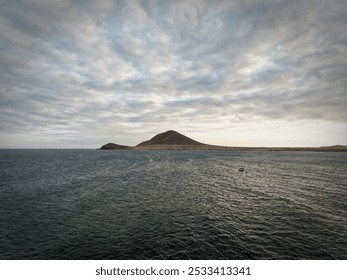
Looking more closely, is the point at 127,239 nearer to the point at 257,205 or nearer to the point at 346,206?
the point at 257,205

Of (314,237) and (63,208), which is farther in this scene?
(63,208)

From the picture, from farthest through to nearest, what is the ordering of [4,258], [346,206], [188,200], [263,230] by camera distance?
[188,200] → [346,206] → [263,230] → [4,258]

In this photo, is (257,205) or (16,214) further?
(257,205)

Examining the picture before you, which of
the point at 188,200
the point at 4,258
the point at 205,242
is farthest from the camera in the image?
the point at 188,200

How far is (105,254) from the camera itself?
20.5m

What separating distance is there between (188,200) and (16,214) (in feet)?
96.3

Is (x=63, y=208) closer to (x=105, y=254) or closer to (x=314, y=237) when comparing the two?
(x=105, y=254)

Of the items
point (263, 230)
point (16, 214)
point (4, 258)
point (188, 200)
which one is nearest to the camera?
point (4, 258)

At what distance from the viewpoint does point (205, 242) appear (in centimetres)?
2319
